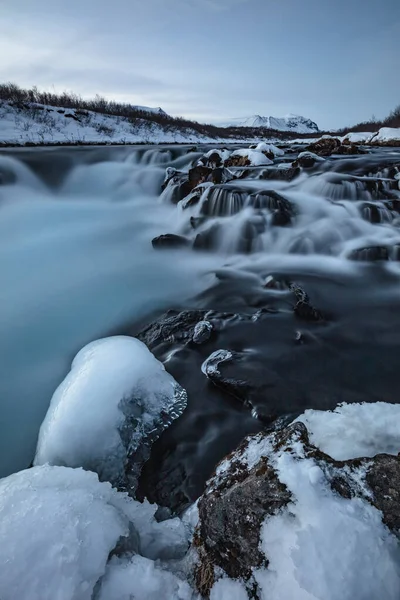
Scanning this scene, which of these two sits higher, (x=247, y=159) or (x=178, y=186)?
(x=247, y=159)

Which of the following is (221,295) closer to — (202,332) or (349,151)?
(202,332)

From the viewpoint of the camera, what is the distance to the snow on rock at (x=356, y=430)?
151cm

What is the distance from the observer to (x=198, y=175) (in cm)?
818

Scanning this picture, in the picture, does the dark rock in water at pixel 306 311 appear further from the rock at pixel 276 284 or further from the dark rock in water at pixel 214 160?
the dark rock in water at pixel 214 160

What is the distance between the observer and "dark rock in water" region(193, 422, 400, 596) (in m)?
1.03

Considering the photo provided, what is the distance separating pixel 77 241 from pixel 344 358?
6.07 meters

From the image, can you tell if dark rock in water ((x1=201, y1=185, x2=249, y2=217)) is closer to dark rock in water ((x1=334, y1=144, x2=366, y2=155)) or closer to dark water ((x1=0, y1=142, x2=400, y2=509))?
dark water ((x1=0, y1=142, x2=400, y2=509))

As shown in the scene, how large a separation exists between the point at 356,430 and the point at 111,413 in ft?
4.49

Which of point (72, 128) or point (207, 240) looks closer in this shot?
point (207, 240)

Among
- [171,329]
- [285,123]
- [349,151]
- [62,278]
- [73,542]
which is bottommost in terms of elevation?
[62,278]

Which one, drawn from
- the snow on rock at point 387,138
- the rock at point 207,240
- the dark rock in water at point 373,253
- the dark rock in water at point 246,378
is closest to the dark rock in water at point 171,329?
the dark rock in water at point 246,378

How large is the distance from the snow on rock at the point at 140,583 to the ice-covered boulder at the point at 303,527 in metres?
0.08

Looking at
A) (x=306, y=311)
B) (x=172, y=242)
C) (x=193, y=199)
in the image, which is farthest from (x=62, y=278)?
(x=306, y=311)

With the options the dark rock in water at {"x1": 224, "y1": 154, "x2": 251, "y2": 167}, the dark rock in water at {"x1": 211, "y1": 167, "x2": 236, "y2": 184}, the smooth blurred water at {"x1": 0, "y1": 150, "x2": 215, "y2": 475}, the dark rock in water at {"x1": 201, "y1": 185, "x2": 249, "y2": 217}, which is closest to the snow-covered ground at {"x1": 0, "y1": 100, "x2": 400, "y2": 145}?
the dark rock in water at {"x1": 224, "y1": 154, "x2": 251, "y2": 167}
